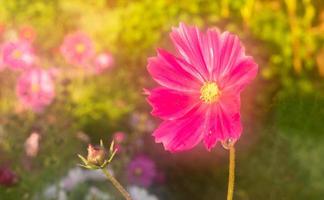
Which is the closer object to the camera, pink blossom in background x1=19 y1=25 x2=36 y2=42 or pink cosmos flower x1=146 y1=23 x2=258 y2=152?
pink cosmos flower x1=146 y1=23 x2=258 y2=152

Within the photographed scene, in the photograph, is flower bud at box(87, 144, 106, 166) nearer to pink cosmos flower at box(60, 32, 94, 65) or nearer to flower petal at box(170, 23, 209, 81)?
flower petal at box(170, 23, 209, 81)

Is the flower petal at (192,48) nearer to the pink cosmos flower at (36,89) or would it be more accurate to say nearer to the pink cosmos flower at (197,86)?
the pink cosmos flower at (197,86)

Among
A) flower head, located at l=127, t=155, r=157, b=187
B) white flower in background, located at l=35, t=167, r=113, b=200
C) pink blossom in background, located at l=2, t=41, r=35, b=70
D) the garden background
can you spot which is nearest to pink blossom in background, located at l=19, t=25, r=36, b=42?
the garden background

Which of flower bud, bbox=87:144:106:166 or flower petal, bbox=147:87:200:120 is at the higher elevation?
flower petal, bbox=147:87:200:120

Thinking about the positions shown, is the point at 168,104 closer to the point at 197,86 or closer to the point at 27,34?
the point at 197,86

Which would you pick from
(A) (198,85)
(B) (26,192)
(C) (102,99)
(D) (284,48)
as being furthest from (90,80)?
(A) (198,85)

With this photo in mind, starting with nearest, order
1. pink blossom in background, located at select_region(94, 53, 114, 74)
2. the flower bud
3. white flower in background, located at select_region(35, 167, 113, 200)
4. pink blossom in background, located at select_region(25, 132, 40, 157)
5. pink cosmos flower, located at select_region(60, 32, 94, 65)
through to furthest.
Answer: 1. the flower bud
2. white flower in background, located at select_region(35, 167, 113, 200)
3. pink blossom in background, located at select_region(25, 132, 40, 157)
4. pink cosmos flower, located at select_region(60, 32, 94, 65)
5. pink blossom in background, located at select_region(94, 53, 114, 74)

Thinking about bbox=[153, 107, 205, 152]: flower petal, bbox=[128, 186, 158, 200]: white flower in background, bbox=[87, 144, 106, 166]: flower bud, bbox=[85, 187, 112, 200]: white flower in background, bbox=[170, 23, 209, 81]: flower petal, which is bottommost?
bbox=[85, 187, 112, 200]: white flower in background

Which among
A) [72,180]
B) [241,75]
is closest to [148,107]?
[72,180]
